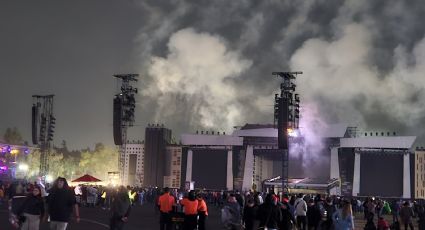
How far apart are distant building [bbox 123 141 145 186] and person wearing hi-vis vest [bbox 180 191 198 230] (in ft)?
218

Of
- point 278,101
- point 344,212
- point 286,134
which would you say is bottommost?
point 344,212

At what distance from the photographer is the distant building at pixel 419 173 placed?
64.2 m

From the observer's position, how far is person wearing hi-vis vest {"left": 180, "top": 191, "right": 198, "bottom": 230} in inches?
493

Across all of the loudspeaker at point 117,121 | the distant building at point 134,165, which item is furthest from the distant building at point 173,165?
the loudspeaker at point 117,121

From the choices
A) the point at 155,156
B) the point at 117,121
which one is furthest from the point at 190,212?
the point at 155,156

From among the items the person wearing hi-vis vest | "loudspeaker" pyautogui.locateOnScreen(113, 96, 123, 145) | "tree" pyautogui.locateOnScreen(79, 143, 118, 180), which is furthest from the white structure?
"tree" pyautogui.locateOnScreen(79, 143, 118, 180)

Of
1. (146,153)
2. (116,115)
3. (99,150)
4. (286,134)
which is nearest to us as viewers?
(286,134)

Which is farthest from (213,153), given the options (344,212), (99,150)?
(99,150)

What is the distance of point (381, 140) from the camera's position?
207 feet

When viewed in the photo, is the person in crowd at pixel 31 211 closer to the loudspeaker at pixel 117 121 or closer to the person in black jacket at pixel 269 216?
the person in black jacket at pixel 269 216

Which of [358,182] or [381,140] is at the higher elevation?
[381,140]

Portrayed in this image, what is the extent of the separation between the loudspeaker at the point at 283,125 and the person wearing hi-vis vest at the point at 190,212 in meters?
22.7

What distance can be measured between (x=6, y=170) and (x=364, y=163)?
41940 millimetres

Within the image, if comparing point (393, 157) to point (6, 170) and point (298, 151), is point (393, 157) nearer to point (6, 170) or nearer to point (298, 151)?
point (298, 151)
